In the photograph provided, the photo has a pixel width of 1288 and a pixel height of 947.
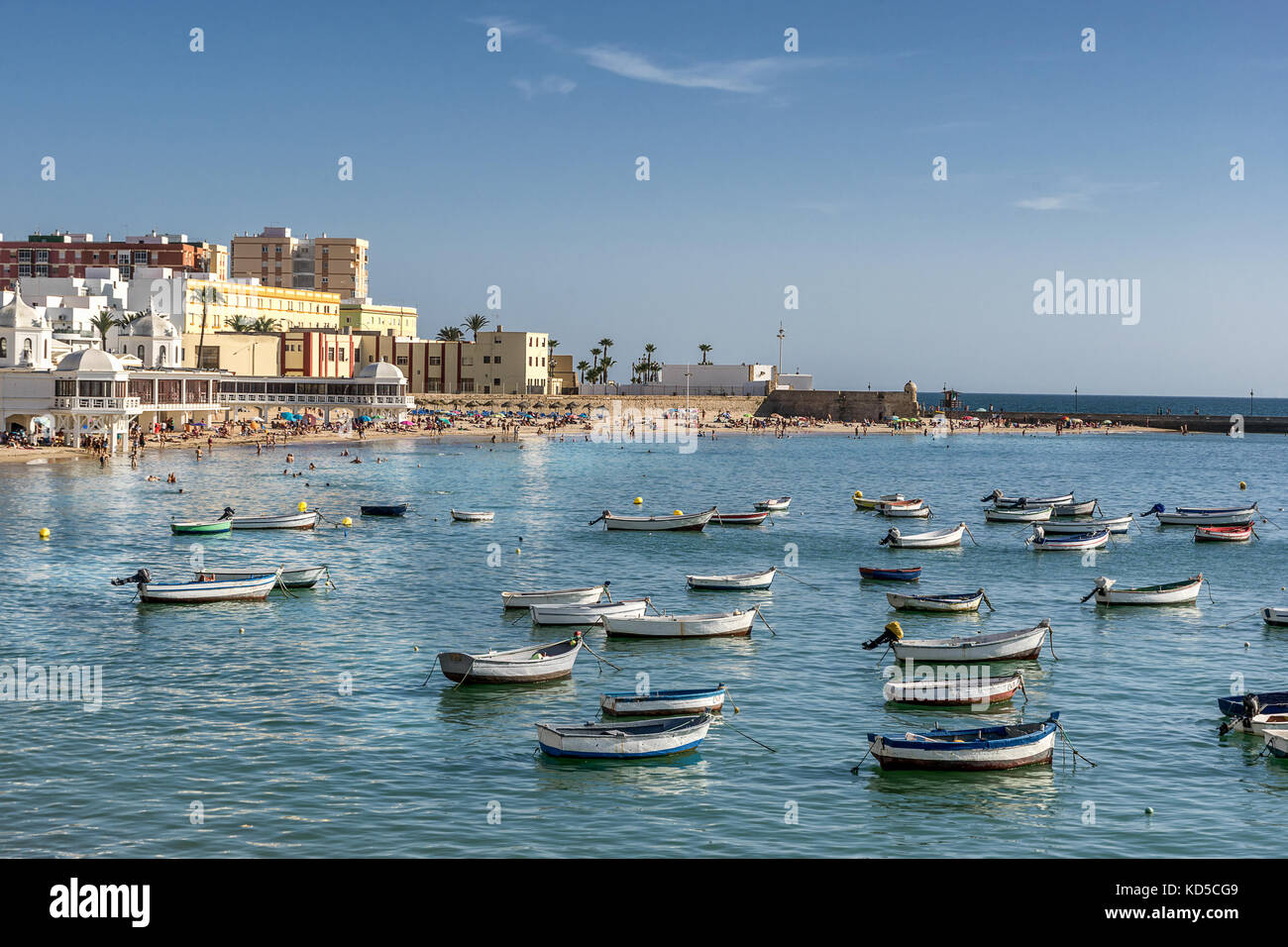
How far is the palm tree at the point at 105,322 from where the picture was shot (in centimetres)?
15375

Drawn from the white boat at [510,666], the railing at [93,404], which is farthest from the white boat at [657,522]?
the railing at [93,404]

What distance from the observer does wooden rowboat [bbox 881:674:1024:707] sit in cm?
3725

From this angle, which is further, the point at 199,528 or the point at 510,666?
the point at 199,528

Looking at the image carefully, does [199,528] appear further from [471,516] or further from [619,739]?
[619,739]

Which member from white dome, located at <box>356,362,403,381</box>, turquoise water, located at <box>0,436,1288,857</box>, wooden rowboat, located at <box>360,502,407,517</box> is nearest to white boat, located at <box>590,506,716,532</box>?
turquoise water, located at <box>0,436,1288,857</box>

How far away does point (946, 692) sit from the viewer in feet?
122

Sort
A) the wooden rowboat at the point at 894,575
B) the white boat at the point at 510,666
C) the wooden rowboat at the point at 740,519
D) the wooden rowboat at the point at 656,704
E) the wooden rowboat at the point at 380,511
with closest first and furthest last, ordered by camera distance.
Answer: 1. the wooden rowboat at the point at 656,704
2. the white boat at the point at 510,666
3. the wooden rowboat at the point at 894,575
4. the wooden rowboat at the point at 380,511
5. the wooden rowboat at the point at 740,519

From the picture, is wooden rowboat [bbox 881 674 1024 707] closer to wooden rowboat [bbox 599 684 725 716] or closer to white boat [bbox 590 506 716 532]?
wooden rowboat [bbox 599 684 725 716]

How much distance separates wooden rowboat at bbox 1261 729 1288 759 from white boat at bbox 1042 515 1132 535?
48318mm

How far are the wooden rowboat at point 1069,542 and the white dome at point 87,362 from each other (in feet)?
294

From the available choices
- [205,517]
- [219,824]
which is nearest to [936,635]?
[219,824]

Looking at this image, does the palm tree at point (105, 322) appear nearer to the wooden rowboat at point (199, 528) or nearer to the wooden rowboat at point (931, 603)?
the wooden rowboat at point (199, 528)

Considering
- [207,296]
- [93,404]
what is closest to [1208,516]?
[93,404]

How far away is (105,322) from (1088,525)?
128 meters
